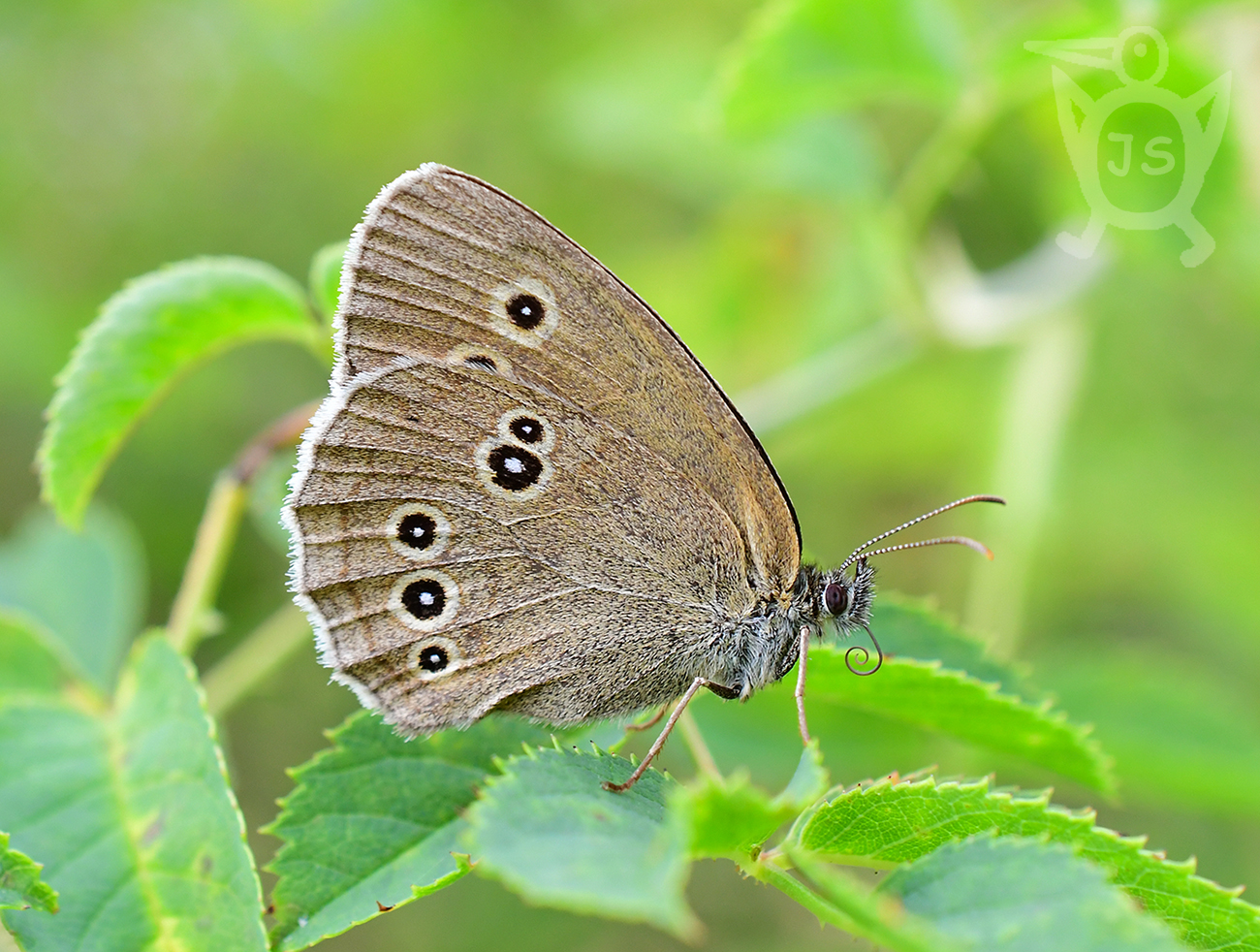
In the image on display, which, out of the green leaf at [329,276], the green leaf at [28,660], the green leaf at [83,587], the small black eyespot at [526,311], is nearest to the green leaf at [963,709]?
the small black eyespot at [526,311]

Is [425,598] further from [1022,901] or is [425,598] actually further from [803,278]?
[803,278]

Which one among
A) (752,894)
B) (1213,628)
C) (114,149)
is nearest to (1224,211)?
(1213,628)

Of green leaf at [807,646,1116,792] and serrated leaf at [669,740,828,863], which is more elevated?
green leaf at [807,646,1116,792]

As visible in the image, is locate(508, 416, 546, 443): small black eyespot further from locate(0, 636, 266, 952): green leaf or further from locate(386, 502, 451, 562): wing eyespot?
locate(0, 636, 266, 952): green leaf

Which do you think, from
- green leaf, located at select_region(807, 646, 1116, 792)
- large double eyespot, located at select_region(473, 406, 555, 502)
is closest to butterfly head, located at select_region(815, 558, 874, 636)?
green leaf, located at select_region(807, 646, 1116, 792)

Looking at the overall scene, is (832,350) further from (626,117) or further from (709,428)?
(709,428)

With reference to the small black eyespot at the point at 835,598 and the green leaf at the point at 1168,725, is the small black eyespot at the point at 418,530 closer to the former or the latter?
the small black eyespot at the point at 835,598
